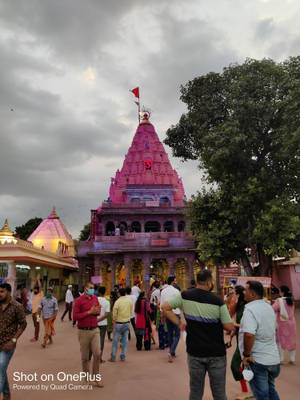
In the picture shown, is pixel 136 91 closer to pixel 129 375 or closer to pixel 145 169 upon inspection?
pixel 145 169

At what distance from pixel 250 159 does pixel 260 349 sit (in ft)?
50.4

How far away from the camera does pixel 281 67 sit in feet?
55.3

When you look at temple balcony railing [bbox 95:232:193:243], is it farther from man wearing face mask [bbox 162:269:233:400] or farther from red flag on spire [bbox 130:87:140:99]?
red flag on spire [bbox 130:87:140:99]

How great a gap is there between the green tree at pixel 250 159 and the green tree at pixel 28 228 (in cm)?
4109

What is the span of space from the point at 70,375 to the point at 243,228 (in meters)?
13.8

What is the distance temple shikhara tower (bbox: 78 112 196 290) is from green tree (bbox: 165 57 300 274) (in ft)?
25.0

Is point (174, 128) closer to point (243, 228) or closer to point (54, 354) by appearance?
point (243, 228)

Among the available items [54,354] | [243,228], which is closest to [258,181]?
[243,228]

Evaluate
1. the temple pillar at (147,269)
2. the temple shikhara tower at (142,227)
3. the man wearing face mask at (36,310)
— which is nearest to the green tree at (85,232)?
the temple shikhara tower at (142,227)

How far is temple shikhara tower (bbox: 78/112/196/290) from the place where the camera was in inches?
1090

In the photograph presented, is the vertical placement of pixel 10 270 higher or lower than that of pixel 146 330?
higher

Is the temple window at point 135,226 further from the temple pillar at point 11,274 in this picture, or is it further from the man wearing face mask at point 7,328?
the man wearing face mask at point 7,328

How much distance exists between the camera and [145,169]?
38.2m

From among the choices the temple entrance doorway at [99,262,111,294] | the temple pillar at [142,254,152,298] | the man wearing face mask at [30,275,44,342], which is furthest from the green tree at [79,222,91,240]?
the man wearing face mask at [30,275,44,342]
